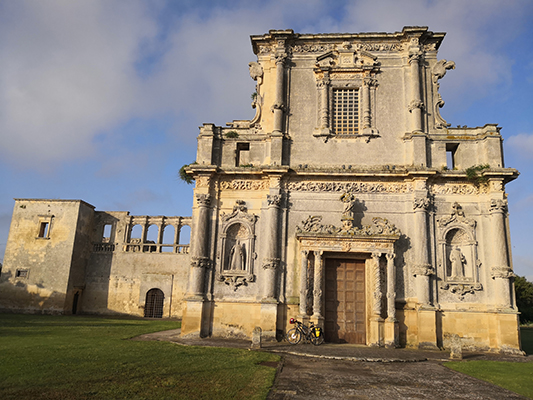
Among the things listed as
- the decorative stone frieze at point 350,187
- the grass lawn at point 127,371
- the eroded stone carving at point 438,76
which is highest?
the eroded stone carving at point 438,76

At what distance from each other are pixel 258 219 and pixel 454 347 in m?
8.59

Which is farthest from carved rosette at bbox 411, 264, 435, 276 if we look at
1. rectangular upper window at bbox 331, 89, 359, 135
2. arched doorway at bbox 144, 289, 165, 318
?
arched doorway at bbox 144, 289, 165, 318

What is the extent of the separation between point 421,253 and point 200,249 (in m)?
8.83

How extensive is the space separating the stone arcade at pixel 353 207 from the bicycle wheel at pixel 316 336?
455 mm

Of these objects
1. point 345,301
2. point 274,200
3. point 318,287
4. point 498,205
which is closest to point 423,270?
point 345,301

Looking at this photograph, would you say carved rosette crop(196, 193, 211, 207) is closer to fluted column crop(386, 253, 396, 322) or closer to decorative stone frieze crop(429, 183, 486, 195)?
fluted column crop(386, 253, 396, 322)

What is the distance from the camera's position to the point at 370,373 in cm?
1061

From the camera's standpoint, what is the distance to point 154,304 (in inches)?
1369

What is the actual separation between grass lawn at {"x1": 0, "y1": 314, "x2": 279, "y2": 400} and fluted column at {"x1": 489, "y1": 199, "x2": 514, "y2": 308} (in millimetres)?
9345

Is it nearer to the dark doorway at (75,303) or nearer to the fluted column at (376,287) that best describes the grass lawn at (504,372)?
the fluted column at (376,287)

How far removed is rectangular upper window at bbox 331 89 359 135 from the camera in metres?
18.5

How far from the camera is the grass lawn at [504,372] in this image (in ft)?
31.0

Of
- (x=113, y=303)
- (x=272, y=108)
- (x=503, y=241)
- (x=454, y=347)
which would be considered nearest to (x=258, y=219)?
(x=272, y=108)

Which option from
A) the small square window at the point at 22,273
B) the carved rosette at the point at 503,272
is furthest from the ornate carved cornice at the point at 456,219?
the small square window at the point at 22,273
